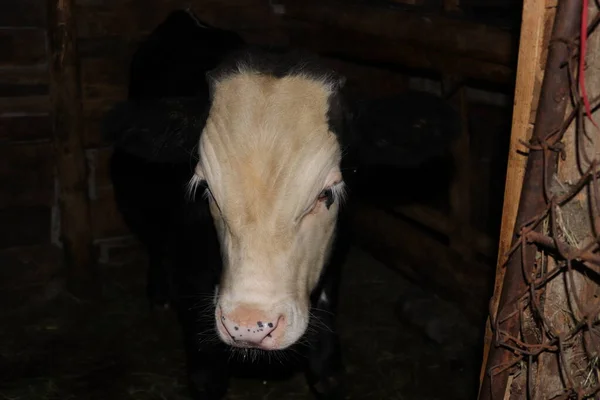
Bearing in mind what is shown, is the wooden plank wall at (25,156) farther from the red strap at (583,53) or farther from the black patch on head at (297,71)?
the red strap at (583,53)

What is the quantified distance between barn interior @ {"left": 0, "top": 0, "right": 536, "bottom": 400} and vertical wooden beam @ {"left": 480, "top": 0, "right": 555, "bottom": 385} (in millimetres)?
2155

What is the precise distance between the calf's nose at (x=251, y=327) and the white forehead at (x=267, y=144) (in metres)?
0.40

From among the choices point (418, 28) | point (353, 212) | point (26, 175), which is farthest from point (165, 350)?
point (418, 28)

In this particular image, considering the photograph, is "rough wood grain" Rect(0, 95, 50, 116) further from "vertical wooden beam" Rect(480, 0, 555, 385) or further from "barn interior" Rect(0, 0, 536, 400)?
"vertical wooden beam" Rect(480, 0, 555, 385)

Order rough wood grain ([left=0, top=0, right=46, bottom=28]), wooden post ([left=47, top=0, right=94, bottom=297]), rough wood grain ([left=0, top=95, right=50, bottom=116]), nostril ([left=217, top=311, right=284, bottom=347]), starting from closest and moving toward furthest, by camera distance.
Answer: nostril ([left=217, top=311, right=284, bottom=347]) < wooden post ([left=47, top=0, right=94, bottom=297]) < rough wood grain ([left=0, top=0, right=46, bottom=28]) < rough wood grain ([left=0, top=95, right=50, bottom=116])

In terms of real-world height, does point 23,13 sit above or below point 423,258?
above

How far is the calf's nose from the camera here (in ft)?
8.86

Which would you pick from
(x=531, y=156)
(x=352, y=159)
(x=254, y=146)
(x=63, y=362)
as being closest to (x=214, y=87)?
(x=254, y=146)

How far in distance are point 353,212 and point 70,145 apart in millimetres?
2166

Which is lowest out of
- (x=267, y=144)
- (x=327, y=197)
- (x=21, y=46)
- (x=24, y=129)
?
(x=24, y=129)

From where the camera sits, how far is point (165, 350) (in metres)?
4.77

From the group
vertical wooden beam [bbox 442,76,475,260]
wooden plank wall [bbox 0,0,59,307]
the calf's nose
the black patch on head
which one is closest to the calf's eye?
the black patch on head

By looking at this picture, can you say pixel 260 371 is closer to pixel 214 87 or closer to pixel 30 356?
pixel 30 356

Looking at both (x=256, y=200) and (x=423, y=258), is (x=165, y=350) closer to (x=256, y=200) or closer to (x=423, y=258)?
(x=423, y=258)
